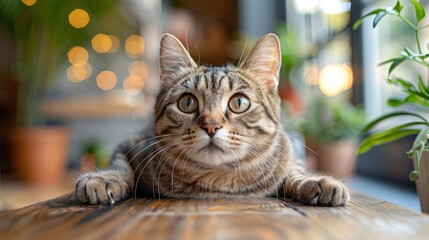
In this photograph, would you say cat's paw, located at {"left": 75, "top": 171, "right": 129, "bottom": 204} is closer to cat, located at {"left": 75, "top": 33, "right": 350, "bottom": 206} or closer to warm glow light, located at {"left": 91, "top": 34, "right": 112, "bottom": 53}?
cat, located at {"left": 75, "top": 33, "right": 350, "bottom": 206}

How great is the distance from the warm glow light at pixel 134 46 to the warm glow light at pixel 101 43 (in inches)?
6.5

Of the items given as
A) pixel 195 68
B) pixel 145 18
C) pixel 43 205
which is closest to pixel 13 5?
pixel 145 18

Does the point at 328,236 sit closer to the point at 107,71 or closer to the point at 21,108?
the point at 21,108

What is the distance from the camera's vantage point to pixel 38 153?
10.4 feet

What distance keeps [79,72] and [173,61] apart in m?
3.15

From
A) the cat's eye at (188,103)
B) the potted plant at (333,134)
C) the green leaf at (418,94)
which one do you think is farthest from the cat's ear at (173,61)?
the potted plant at (333,134)

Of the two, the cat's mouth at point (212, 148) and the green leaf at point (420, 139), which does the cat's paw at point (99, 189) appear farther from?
the green leaf at point (420, 139)

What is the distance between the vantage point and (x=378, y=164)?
69.4 inches

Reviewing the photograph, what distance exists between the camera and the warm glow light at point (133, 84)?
12.9 ft

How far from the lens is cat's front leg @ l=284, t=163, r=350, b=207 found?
829 mm

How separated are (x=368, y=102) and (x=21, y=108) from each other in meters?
2.64

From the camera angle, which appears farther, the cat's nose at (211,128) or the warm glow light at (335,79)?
the warm glow light at (335,79)

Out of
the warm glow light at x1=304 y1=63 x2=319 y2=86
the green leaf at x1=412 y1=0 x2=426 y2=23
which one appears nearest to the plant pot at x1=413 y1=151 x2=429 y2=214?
the green leaf at x1=412 y1=0 x2=426 y2=23

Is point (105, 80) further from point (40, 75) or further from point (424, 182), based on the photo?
point (424, 182)
